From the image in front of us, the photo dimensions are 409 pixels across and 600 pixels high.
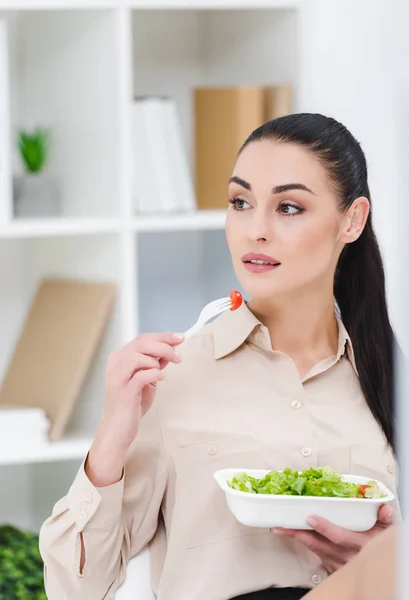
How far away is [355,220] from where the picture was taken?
3.84 ft

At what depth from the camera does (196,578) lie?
3.74 ft

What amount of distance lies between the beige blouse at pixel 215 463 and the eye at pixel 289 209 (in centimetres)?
16

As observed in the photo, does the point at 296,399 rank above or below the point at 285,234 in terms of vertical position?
below

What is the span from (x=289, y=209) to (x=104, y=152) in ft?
3.30

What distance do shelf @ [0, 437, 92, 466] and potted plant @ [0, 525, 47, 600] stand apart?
0.74 ft

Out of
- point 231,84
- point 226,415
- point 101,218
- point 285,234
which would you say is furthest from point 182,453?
point 231,84

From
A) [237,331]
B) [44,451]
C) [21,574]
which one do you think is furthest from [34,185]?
[237,331]

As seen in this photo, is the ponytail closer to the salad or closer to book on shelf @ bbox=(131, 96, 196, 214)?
the salad

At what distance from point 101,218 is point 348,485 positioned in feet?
3.67

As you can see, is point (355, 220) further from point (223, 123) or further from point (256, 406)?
point (223, 123)

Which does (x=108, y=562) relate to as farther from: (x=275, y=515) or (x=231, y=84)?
(x=231, y=84)

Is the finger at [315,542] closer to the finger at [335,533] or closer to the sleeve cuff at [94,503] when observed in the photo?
the finger at [335,533]

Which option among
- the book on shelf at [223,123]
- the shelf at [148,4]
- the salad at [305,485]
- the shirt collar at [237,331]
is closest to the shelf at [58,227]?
the book on shelf at [223,123]

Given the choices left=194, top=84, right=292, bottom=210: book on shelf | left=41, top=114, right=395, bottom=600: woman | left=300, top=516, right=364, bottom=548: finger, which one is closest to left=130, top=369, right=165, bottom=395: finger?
left=41, top=114, right=395, bottom=600: woman
